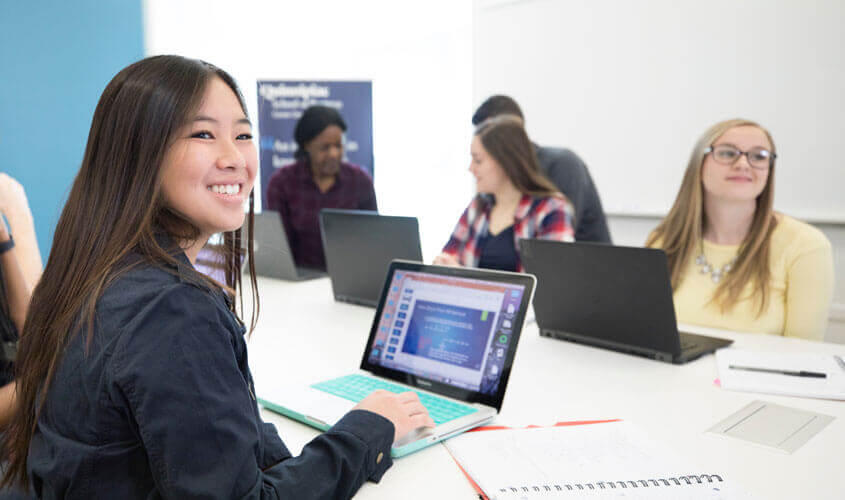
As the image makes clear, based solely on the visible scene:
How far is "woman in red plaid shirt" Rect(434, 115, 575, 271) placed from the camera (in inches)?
104

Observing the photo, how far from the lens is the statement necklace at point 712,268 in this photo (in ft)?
6.91

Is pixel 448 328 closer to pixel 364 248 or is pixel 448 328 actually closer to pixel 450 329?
pixel 450 329

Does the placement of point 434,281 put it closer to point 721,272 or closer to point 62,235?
point 62,235

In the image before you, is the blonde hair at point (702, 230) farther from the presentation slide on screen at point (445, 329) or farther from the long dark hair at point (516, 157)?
the presentation slide on screen at point (445, 329)

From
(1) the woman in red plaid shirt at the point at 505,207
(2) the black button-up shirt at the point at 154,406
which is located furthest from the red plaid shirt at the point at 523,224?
(2) the black button-up shirt at the point at 154,406

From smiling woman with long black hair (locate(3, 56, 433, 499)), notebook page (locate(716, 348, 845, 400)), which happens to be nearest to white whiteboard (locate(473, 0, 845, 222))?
notebook page (locate(716, 348, 845, 400))

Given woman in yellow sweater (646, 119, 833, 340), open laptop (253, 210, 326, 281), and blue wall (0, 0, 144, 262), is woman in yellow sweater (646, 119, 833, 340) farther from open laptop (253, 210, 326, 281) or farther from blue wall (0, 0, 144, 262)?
blue wall (0, 0, 144, 262)

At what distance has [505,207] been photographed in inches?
109

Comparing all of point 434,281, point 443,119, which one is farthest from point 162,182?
point 443,119

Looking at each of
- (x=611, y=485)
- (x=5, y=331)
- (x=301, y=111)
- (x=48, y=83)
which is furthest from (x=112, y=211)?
(x=48, y=83)

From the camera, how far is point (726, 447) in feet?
3.68

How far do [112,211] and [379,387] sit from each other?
67cm

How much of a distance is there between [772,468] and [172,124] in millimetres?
1018

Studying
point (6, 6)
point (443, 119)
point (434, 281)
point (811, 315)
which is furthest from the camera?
point (443, 119)
